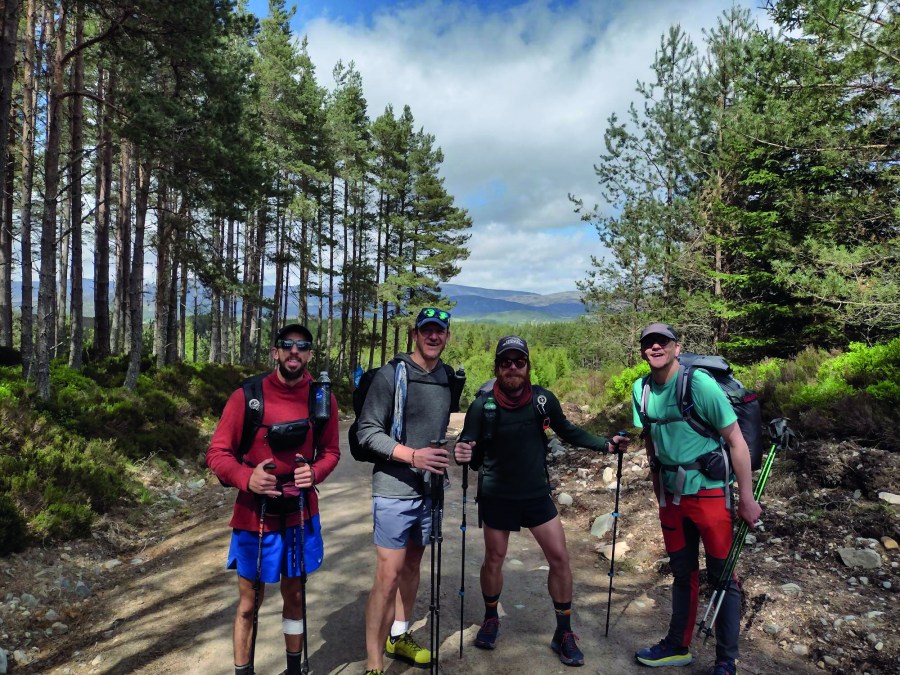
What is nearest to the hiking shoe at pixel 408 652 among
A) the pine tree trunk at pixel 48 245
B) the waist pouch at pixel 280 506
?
the waist pouch at pixel 280 506

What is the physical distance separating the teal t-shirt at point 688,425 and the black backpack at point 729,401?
35 millimetres

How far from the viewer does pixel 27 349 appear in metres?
11.0

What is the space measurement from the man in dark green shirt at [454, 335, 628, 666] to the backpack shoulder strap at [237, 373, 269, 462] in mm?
1404

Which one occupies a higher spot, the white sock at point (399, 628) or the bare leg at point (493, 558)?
the bare leg at point (493, 558)

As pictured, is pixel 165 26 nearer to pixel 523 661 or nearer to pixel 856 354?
pixel 523 661

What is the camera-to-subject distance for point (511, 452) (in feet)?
11.5

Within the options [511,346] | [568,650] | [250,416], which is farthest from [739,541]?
[250,416]

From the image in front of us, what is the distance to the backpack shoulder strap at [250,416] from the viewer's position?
2.92 m

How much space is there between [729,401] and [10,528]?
6.76 meters

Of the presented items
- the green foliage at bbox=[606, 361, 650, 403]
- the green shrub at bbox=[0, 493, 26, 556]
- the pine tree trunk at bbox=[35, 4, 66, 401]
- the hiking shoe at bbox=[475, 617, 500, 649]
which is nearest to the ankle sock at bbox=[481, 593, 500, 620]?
the hiking shoe at bbox=[475, 617, 500, 649]

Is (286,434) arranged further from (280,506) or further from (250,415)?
(280,506)

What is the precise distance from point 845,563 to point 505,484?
3662 mm

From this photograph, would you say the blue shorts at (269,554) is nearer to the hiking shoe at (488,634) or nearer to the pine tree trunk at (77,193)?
the hiking shoe at (488,634)

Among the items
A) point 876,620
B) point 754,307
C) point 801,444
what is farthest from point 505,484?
point 754,307
